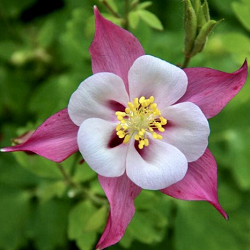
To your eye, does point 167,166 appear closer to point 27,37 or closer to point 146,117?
point 146,117

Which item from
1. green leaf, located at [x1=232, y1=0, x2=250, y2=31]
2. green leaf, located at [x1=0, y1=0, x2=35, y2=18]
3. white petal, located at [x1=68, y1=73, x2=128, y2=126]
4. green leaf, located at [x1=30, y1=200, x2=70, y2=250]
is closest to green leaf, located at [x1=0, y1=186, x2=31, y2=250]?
green leaf, located at [x1=30, y1=200, x2=70, y2=250]

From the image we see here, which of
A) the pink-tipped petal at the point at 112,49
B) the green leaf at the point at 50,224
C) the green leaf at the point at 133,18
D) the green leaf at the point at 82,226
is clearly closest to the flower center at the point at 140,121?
the pink-tipped petal at the point at 112,49

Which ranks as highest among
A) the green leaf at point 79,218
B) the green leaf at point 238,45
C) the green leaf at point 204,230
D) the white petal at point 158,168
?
the white petal at point 158,168

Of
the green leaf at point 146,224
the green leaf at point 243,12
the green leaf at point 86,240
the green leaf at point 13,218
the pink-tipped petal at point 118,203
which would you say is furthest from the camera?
the green leaf at point 13,218

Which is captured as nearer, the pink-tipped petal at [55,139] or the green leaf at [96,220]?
the pink-tipped petal at [55,139]

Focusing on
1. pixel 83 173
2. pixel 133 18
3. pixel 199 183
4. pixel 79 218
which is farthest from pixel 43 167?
pixel 199 183

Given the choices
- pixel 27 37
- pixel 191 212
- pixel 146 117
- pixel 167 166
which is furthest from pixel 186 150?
pixel 27 37

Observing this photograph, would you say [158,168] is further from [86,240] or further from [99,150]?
[86,240]

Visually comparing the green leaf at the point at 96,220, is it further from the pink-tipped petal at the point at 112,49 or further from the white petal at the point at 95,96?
the pink-tipped petal at the point at 112,49
